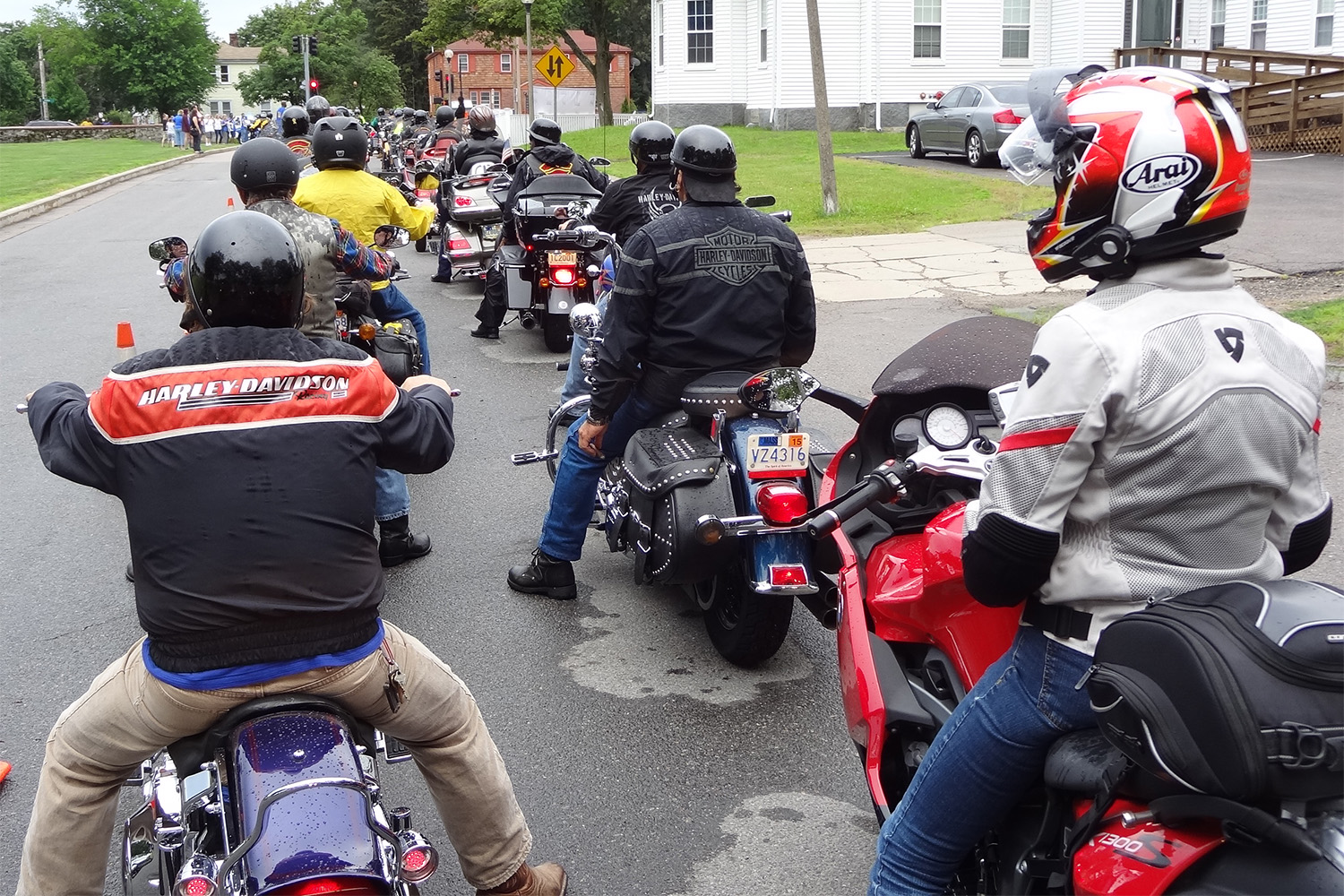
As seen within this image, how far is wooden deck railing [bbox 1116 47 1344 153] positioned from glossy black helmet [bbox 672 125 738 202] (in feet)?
70.7

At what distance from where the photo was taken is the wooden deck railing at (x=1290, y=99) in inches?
974

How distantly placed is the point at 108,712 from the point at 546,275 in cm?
831

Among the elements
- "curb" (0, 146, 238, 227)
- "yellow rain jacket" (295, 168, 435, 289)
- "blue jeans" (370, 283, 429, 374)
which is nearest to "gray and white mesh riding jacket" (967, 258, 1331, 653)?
"blue jeans" (370, 283, 429, 374)

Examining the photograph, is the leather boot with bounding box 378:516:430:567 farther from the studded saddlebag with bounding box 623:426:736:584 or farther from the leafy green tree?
the leafy green tree

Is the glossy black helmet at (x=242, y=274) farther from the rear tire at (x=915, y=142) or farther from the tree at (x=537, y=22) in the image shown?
the tree at (x=537, y=22)

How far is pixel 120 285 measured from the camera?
1530 cm

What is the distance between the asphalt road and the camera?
3.84m

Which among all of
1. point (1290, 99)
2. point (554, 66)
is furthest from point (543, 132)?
point (1290, 99)

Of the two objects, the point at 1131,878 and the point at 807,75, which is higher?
the point at 807,75

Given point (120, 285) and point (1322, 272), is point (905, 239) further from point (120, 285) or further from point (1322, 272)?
point (120, 285)

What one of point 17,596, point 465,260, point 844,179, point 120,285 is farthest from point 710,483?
point 844,179

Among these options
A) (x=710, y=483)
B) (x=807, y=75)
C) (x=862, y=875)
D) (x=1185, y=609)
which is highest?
(x=807, y=75)

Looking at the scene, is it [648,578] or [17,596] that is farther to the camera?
[17,596]

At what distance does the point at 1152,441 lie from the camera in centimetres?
217
